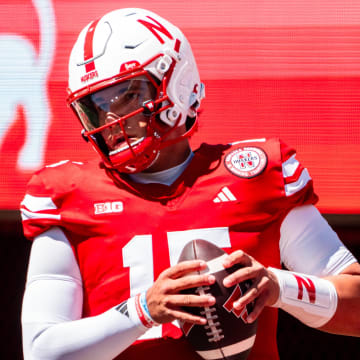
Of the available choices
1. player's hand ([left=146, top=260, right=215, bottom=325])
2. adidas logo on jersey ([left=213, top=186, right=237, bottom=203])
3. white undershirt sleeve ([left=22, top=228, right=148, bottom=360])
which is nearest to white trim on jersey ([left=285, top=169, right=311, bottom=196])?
adidas logo on jersey ([left=213, top=186, right=237, bottom=203])

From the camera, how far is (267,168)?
4.98 feet

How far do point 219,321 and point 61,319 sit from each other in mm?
344

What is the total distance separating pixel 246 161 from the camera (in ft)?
5.06

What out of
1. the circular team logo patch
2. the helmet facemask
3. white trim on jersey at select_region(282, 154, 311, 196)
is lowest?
white trim on jersey at select_region(282, 154, 311, 196)

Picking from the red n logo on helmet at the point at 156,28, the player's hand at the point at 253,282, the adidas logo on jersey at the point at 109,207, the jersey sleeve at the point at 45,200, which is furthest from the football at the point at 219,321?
the red n logo on helmet at the point at 156,28

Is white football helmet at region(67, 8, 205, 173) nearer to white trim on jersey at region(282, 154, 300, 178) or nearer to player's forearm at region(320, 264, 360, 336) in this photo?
white trim on jersey at region(282, 154, 300, 178)

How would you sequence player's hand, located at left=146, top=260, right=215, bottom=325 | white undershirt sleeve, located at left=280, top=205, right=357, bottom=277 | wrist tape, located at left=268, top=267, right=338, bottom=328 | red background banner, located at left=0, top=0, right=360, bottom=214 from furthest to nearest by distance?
red background banner, located at left=0, top=0, right=360, bottom=214, white undershirt sleeve, located at left=280, top=205, right=357, bottom=277, wrist tape, located at left=268, top=267, right=338, bottom=328, player's hand, located at left=146, top=260, right=215, bottom=325

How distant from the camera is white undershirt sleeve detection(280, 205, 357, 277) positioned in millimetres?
1464

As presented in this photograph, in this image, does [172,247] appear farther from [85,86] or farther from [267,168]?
[85,86]

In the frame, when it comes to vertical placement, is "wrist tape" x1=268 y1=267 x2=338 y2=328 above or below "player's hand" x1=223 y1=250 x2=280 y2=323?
below

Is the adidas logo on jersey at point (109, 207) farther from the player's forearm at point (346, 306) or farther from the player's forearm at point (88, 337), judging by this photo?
the player's forearm at point (346, 306)

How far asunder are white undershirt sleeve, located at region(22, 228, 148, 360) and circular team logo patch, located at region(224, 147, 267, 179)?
405 millimetres

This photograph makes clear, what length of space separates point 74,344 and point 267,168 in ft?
1.84

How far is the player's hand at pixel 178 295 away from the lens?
4.02 ft
